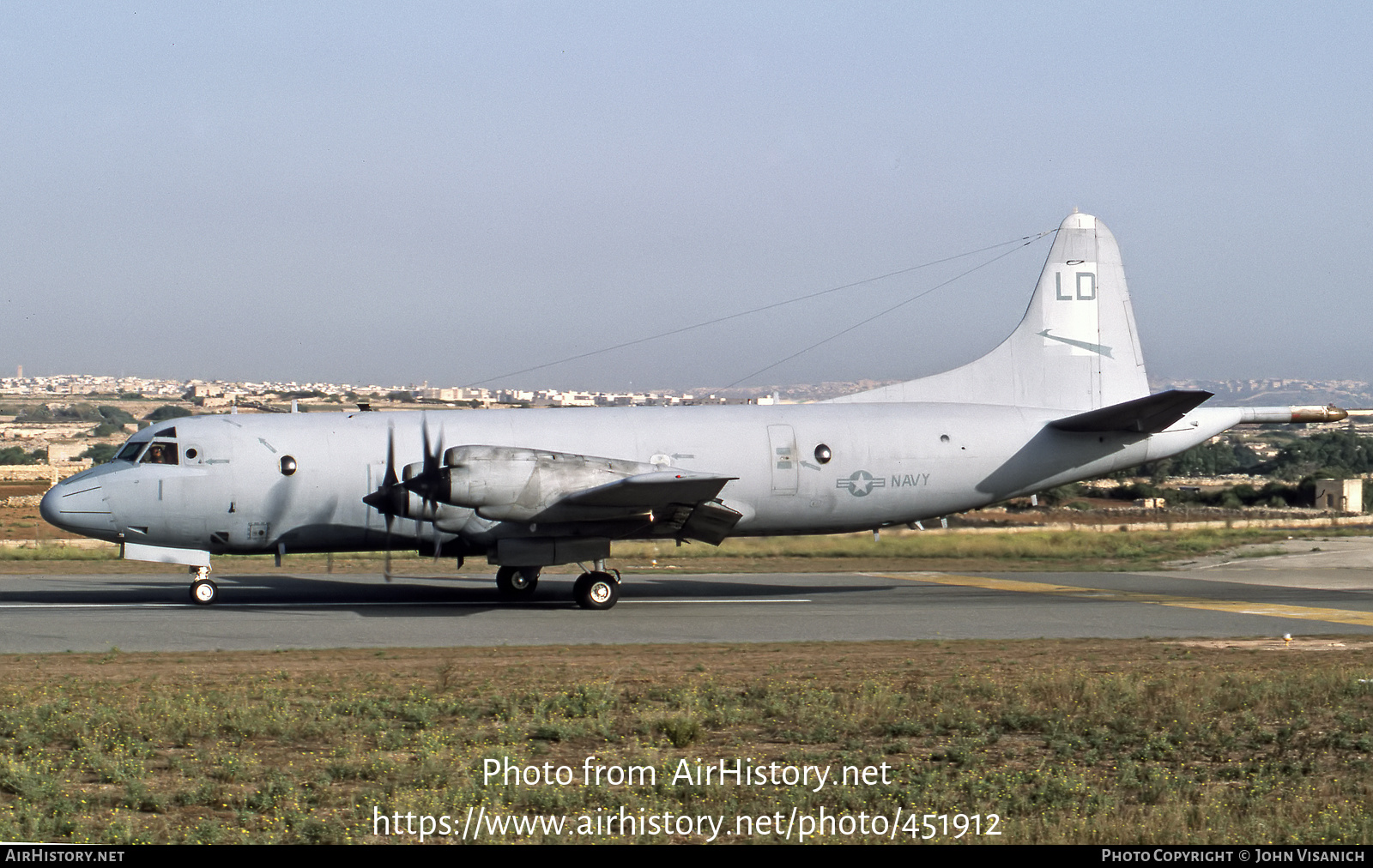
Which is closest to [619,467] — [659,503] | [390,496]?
[659,503]

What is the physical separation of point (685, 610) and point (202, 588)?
28.6 feet

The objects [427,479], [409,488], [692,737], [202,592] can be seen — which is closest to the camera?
[692,737]

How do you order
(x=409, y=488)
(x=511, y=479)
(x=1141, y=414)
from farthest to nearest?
(x=1141, y=414), (x=409, y=488), (x=511, y=479)

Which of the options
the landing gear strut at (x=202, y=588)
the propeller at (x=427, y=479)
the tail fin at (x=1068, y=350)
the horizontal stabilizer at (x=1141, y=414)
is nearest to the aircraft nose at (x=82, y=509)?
the landing gear strut at (x=202, y=588)

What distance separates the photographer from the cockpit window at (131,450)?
2128 centimetres

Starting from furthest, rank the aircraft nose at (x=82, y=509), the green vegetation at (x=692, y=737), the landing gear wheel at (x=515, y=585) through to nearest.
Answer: the landing gear wheel at (x=515, y=585) < the aircraft nose at (x=82, y=509) < the green vegetation at (x=692, y=737)

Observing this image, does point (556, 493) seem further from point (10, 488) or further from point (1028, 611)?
point (10, 488)

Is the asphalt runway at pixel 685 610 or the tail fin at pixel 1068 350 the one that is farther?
the tail fin at pixel 1068 350

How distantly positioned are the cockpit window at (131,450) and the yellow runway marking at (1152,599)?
16523 mm

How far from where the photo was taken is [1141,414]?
22.6 meters

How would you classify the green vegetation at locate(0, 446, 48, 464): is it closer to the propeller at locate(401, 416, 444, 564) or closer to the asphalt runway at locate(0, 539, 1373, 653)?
the asphalt runway at locate(0, 539, 1373, 653)

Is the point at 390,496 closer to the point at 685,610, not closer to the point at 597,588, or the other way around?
the point at 597,588

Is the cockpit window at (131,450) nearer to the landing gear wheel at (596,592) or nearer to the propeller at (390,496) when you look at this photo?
the propeller at (390,496)

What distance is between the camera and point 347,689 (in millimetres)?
13656
